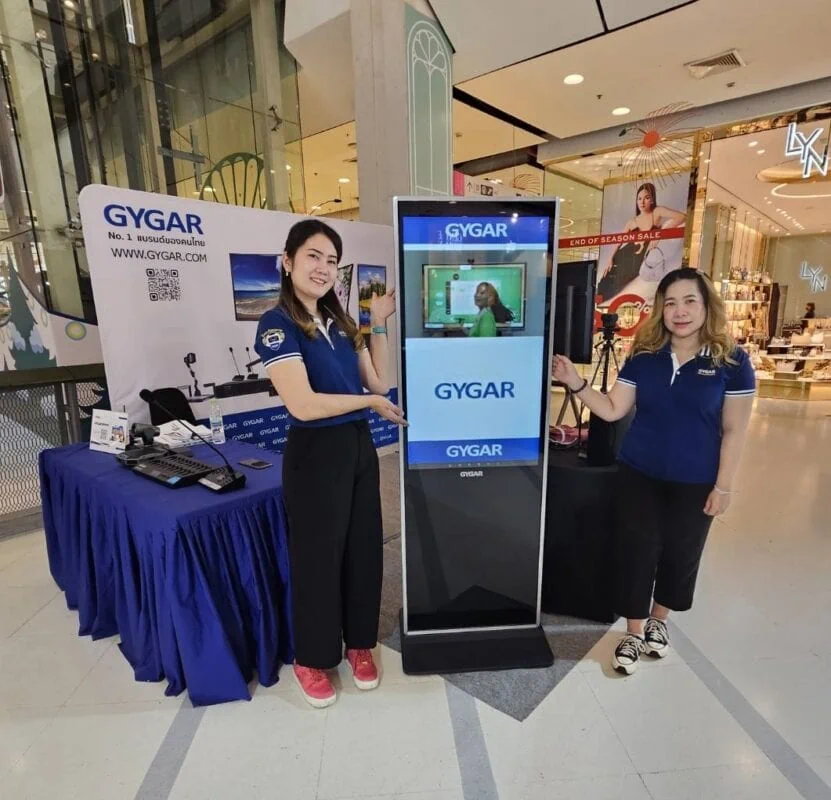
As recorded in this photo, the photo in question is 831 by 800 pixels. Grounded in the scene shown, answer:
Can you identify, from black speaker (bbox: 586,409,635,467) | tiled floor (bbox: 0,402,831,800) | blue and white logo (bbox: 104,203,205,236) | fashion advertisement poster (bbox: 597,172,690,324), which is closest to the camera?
tiled floor (bbox: 0,402,831,800)

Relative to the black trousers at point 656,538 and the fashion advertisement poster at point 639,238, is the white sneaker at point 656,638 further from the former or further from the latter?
the fashion advertisement poster at point 639,238

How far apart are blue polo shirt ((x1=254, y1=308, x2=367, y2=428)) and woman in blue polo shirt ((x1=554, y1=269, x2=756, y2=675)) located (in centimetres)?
76

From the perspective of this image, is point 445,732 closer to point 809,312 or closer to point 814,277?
point 809,312

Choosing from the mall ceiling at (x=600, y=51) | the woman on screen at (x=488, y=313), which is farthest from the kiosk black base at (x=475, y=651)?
the mall ceiling at (x=600, y=51)

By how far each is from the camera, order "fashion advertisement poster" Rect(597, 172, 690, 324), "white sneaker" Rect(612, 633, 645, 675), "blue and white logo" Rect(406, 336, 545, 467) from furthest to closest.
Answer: "fashion advertisement poster" Rect(597, 172, 690, 324) → "white sneaker" Rect(612, 633, 645, 675) → "blue and white logo" Rect(406, 336, 545, 467)

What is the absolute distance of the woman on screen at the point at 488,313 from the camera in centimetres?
165

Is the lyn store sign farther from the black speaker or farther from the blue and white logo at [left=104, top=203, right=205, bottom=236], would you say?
the blue and white logo at [left=104, top=203, right=205, bottom=236]

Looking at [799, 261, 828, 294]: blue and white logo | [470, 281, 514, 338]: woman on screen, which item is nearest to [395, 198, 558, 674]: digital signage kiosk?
[470, 281, 514, 338]: woman on screen

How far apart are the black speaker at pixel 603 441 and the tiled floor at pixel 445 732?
77 centimetres

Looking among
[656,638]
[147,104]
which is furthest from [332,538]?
[147,104]

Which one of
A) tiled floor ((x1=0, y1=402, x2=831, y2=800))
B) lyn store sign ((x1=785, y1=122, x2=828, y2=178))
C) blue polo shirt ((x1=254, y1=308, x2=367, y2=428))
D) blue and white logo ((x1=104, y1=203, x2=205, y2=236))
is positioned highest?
lyn store sign ((x1=785, y1=122, x2=828, y2=178))

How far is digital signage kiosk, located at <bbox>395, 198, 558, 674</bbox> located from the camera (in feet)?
5.32

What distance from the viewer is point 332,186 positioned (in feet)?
33.5

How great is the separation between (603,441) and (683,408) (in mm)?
411
